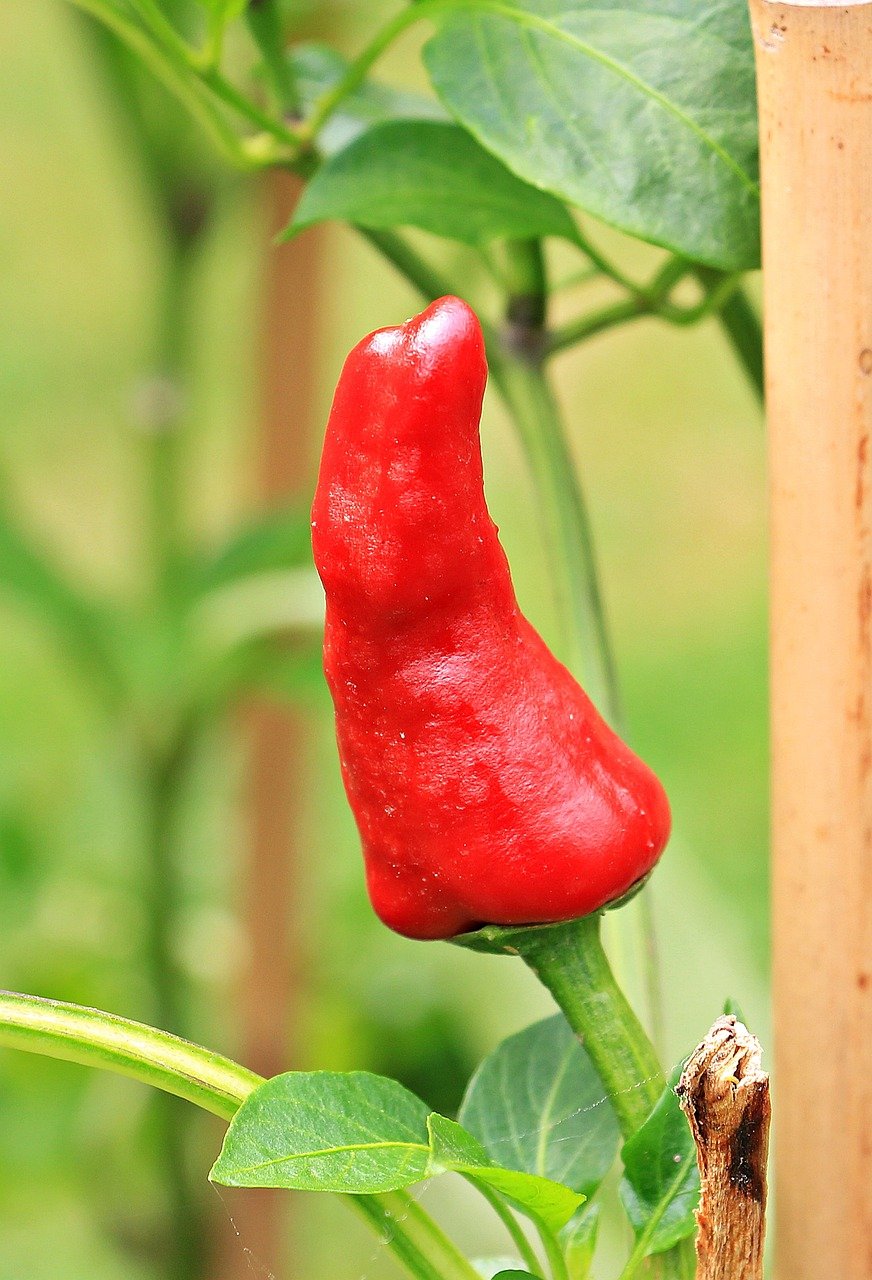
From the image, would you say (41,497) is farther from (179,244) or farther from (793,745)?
(793,745)

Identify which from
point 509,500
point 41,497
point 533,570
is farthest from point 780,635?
point 41,497

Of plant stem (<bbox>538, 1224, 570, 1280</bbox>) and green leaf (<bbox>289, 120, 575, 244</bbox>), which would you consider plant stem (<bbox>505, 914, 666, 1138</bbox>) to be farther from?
green leaf (<bbox>289, 120, 575, 244</bbox>)

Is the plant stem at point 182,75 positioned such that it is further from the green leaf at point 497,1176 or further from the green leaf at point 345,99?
the green leaf at point 497,1176

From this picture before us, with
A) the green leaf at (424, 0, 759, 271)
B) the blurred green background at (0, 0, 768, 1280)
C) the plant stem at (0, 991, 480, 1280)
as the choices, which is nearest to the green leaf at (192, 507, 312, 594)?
the blurred green background at (0, 0, 768, 1280)

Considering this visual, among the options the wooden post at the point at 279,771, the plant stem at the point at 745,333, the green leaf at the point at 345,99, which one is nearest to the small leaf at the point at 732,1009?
the plant stem at the point at 745,333

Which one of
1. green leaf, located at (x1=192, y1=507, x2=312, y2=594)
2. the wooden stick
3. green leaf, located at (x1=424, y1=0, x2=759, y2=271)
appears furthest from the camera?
green leaf, located at (x1=192, y1=507, x2=312, y2=594)

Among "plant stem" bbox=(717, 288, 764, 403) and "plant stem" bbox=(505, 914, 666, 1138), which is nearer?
"plant stem" bbox=(505, 914, 666, 1138)

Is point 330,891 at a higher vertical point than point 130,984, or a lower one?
lower

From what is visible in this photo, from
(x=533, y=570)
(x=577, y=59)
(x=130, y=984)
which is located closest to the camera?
(x=577, y=59)
